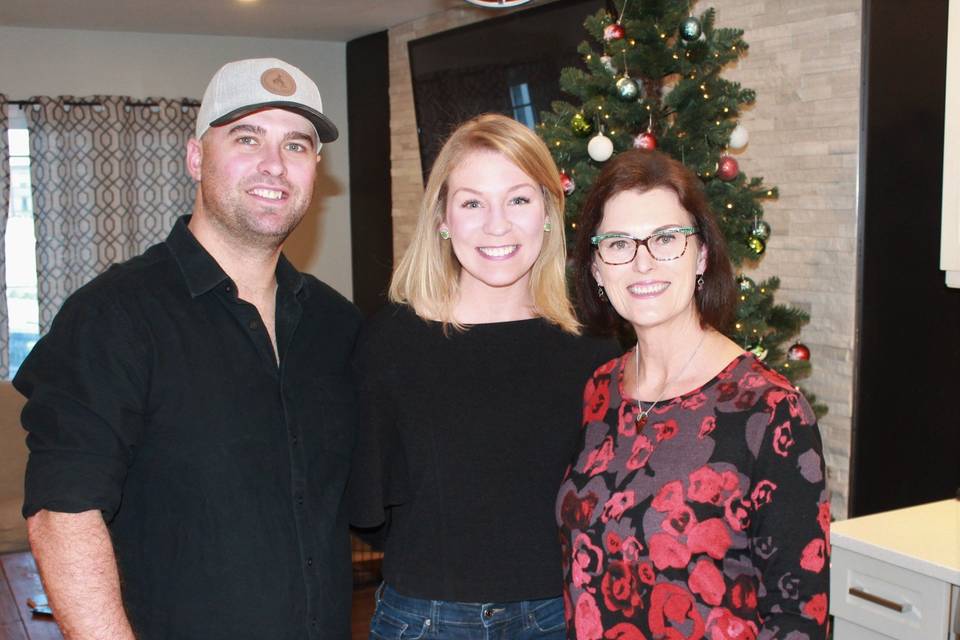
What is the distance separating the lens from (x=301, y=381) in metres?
1.72

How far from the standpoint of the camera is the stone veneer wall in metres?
3.34

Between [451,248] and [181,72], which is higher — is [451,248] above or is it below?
below

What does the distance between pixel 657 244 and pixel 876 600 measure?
3.92ft

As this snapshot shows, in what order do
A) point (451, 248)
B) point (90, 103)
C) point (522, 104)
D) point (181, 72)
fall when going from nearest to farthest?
point (451, 248)
point (522, 104)
point (90, 103)
point (181, 72)

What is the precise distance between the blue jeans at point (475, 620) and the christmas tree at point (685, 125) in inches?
63.3

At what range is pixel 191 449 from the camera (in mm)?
1568

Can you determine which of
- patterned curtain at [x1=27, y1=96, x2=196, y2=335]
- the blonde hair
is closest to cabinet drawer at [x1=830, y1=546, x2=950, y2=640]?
the blonde hair

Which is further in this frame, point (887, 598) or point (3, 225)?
point (3, 225)

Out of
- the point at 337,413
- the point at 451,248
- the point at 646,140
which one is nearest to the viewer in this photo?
the point at 337,413

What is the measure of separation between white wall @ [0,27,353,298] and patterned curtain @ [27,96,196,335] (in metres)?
0.14

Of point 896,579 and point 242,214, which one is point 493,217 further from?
point 896,579

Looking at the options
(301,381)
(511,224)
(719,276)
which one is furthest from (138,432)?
(719,276)

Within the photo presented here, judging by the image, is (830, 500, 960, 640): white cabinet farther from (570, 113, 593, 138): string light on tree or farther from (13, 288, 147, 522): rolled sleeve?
(13, 288, 147, 522): rolled sleeve

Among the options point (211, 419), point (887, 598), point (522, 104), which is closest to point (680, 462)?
point (211, 419)
